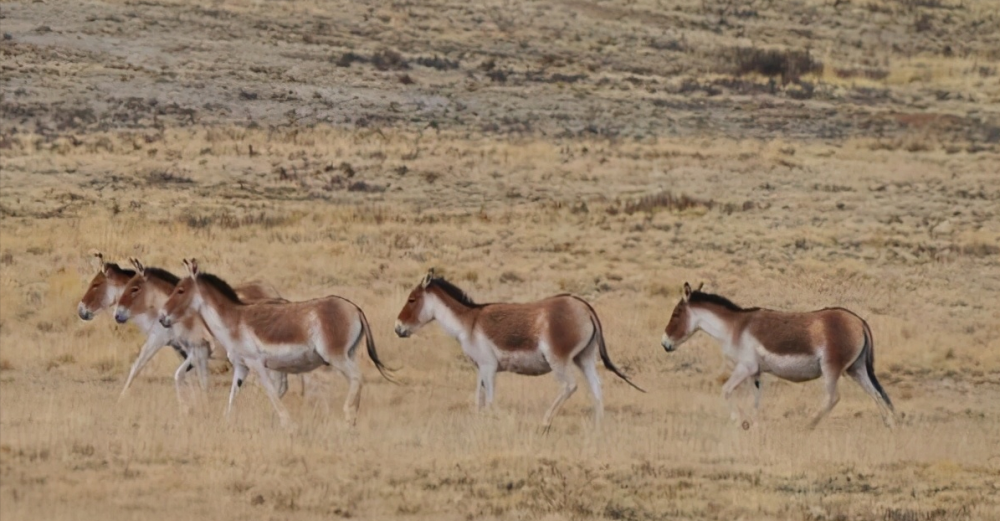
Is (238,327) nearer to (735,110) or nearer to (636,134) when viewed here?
(636,134)

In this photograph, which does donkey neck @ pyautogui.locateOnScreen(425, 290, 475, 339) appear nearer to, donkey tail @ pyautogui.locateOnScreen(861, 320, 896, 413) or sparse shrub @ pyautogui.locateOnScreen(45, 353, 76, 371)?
donkey tail @ pyautogui.locateOnScreen(861, 320, 896, 413)

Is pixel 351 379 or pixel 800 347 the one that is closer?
pixel 351 379

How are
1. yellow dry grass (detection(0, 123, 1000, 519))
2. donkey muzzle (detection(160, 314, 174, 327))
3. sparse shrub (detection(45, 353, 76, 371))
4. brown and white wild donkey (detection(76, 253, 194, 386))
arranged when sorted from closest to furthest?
yellow dry grass (detection(0, 123, 1000, 519)), donkey muzzle (detection(160, 314, 174, 327)), brown and white wild donkey (detection(76, 253, 194, 386)), sparse shrub (detection(45, 353, 76, 371))

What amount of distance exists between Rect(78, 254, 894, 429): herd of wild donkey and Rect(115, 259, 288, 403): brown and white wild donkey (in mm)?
12

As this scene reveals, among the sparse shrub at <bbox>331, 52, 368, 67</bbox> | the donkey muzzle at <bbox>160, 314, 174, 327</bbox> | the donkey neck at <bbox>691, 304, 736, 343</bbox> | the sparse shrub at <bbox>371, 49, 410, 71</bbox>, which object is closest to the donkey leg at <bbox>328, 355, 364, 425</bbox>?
the donkey muzzle at <bbox>160, 314, 174, 327</bbox>

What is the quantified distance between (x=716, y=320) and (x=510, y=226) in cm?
1526

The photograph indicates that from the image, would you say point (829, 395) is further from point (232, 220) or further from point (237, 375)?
point (232, 220)

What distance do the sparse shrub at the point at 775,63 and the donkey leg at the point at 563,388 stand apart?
1619 inches

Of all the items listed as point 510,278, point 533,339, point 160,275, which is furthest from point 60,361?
point 510,278

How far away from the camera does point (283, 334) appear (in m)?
14.6

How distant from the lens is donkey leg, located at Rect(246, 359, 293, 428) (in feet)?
46.0

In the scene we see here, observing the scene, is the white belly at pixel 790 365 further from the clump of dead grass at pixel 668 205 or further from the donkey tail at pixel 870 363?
the clump of dead grass at pixel 668 205

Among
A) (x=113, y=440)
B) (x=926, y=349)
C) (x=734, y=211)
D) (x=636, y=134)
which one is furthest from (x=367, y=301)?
(x=636, y=134)

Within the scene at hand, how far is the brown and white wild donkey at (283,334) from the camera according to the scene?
47.7ft
